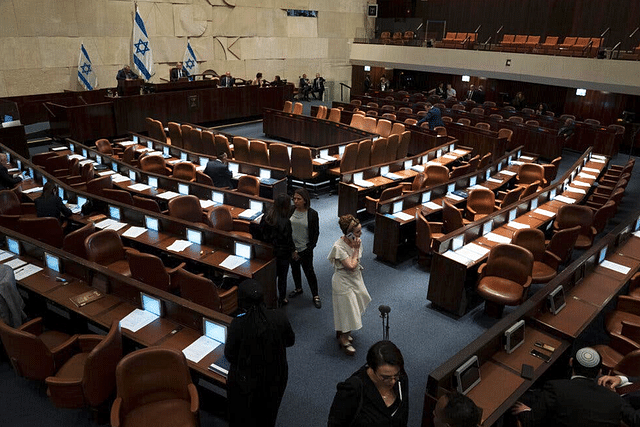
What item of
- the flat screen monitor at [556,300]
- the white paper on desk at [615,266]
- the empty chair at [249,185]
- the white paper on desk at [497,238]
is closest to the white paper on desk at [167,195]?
the empty chair at [249,185]

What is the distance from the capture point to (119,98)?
40.8ft

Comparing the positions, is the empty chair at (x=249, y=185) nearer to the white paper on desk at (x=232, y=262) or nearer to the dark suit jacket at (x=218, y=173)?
the dark suit jacket at (x=218, y=173)

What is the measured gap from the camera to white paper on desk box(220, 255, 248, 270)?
16.6 feet

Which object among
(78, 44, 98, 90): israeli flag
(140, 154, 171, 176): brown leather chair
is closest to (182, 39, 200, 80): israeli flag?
(78, 44, 98, 90): israeli flag

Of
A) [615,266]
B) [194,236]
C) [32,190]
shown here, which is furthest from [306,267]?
[32,190]

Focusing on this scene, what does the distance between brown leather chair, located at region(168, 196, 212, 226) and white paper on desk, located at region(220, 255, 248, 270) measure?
1.11 metres

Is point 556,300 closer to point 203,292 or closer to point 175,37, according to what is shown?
point 203,292

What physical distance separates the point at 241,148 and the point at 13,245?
5.69 meters

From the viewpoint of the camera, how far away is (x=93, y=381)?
3.35 metres

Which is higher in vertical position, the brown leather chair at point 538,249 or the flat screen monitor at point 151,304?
the flat screen monitor at point 151,304

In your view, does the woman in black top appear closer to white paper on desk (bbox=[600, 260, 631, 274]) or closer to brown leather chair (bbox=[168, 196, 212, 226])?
brown leather chair (bbox=[168, 196, 212, 226])

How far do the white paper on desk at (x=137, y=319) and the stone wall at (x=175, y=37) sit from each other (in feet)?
40.2

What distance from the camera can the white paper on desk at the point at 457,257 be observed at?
5.35 metres

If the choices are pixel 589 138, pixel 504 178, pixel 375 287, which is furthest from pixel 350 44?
pixel 375 287
